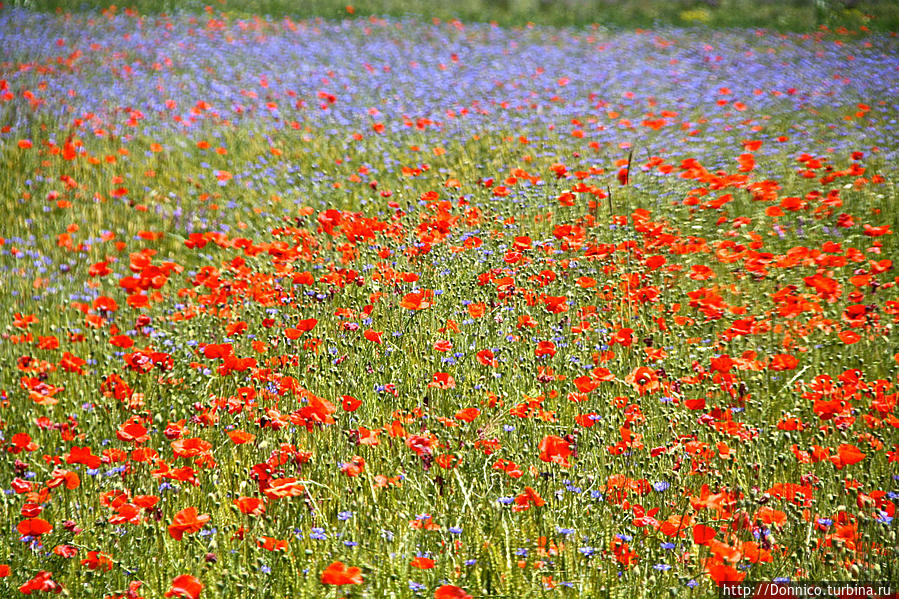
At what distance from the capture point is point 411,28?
1329 centimetres

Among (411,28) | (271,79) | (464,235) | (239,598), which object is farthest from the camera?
(411,28)

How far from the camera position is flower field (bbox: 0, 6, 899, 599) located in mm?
2361

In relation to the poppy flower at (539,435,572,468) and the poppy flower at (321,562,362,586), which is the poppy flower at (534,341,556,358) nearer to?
the poppy flower at (539,435,572,468)

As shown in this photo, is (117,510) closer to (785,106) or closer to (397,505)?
(397,505)

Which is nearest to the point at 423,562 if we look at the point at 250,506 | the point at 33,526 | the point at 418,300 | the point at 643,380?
the point at 250,506

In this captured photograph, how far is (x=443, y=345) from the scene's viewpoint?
326 centimetres

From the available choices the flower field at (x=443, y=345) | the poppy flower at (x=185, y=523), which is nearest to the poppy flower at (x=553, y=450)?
the flower field at (x=443, y=345)

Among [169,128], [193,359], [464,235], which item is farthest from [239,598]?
[169,128]

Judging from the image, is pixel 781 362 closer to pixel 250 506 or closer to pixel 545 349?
pixel 545 349

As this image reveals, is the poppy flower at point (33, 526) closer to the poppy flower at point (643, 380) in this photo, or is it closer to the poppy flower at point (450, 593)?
the poppy flower at point (450, 593)

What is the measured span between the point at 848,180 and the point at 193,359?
5.06 m

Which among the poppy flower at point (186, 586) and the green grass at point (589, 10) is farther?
the green grass at point (589, 10)

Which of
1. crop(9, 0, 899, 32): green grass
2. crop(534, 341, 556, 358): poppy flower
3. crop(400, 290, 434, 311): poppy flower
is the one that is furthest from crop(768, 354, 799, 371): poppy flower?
crop(9, 0, 899, 32): green grass

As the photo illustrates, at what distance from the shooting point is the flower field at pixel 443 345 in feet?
7.75
